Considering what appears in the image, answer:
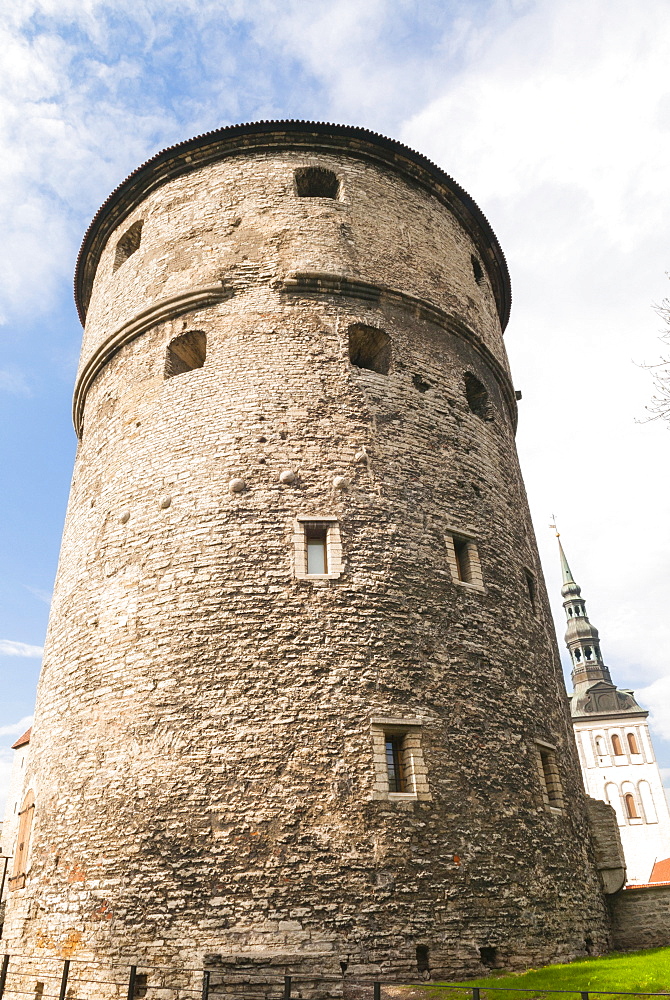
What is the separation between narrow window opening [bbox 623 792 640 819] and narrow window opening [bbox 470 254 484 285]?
1562 inches

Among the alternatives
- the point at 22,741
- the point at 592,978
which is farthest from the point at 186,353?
the point at 22,741

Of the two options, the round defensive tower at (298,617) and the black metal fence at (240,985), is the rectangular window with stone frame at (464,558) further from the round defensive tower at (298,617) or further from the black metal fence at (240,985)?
the black metal fence at (240,985)

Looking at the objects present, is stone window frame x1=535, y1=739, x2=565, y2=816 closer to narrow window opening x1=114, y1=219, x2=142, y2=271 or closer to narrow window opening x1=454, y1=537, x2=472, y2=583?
narrow window opening x1=454, y1=537, x2=472, y2=583

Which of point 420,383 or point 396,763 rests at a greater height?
point 420,383

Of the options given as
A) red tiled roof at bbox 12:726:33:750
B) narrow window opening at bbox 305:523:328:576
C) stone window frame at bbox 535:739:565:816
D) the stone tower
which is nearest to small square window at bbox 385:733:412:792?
narrow window opening at bbox 305:523:328:576

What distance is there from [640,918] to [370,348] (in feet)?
29.1

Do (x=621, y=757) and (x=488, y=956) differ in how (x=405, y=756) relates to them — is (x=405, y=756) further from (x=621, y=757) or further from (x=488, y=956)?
(x=621, y=757)

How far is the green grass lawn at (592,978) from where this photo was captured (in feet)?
22.6

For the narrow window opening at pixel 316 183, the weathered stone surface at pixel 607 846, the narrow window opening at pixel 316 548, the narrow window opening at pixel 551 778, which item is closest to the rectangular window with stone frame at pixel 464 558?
the narrow window opening at pixel 316 548

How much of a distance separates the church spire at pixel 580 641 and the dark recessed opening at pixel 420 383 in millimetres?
40216

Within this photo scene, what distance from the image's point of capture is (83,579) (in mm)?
10758

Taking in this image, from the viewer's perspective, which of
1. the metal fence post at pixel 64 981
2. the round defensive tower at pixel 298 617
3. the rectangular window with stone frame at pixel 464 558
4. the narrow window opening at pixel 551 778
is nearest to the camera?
the metal fence post at pixel 64 981

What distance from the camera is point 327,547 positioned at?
9594 millimetres

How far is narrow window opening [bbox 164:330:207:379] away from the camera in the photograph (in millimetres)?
11484
